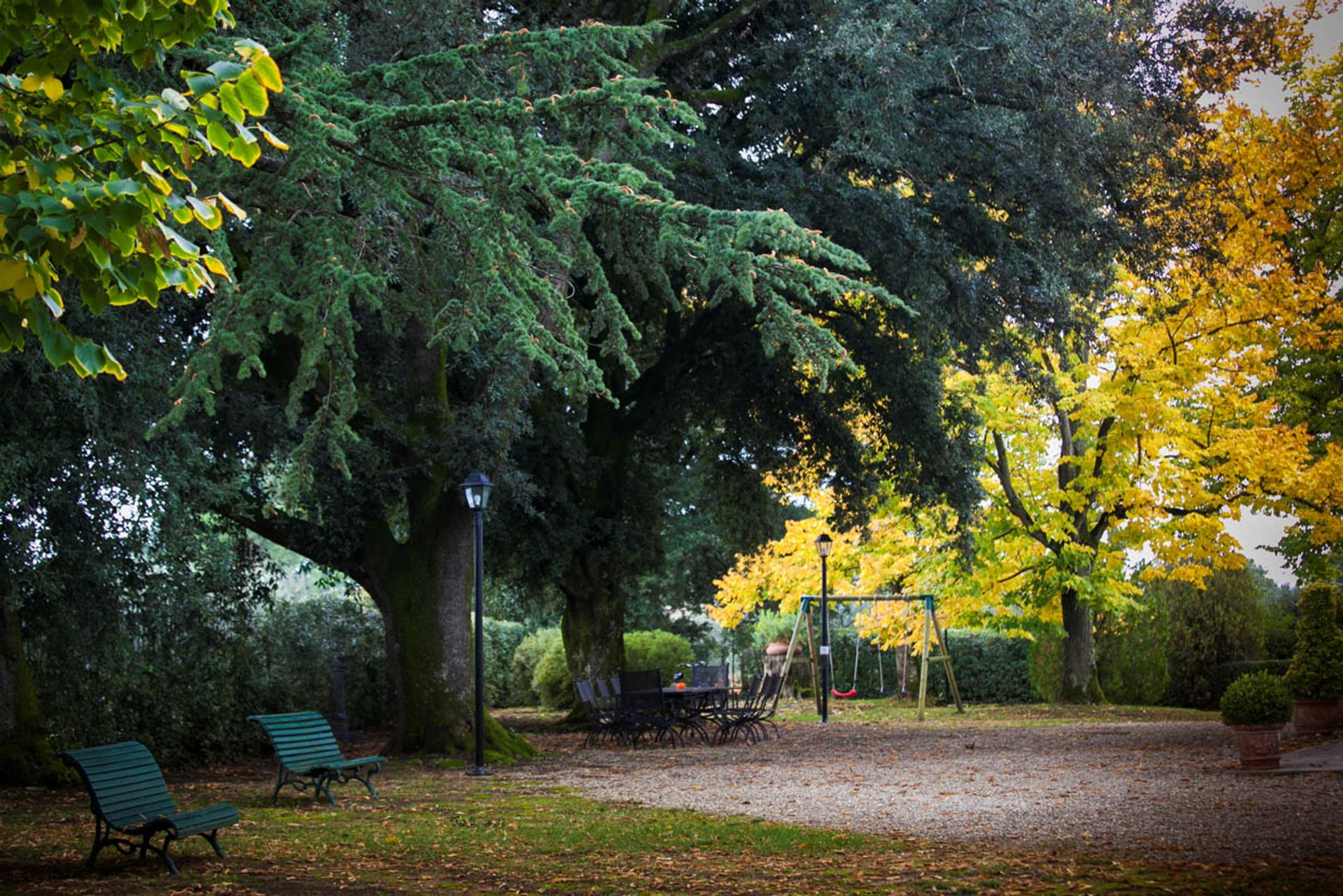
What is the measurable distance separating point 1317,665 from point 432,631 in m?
10.8

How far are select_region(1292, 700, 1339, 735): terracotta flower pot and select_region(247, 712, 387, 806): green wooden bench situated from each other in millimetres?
11056

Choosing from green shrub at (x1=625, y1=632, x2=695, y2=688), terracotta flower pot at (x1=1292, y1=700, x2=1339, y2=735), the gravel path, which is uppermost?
green shrub at (x1=625, y1=632, x2=695, y2=688)

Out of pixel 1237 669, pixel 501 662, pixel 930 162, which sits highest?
pixel 930 162

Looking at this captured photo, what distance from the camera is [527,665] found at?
2859cm

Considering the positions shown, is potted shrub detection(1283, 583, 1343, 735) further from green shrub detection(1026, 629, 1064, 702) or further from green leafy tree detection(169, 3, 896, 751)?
green leafy tree detection(169, 3, 896, 751)

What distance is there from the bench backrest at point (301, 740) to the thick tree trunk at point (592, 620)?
28.2 feet

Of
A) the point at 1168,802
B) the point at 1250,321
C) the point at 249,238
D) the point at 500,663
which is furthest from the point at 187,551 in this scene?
the point at 500,663

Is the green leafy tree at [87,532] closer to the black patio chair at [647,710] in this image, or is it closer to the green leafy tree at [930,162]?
the black patio chair at [647,710]

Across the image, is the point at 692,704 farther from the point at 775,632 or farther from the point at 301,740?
the point at 775,632

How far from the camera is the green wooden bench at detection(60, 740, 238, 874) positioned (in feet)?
25.1

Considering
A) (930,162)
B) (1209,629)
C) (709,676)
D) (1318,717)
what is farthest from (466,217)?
(1209,629)

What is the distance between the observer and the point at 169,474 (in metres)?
10.8

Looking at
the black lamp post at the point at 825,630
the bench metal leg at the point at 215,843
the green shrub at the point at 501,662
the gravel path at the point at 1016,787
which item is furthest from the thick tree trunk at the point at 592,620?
the bench metal leg at the point at 215,843

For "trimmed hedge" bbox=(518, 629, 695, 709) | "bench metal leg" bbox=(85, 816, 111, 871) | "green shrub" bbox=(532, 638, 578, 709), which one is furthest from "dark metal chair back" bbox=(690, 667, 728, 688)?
"bench metal leg" bbox=(85, 816, 111, 871)
